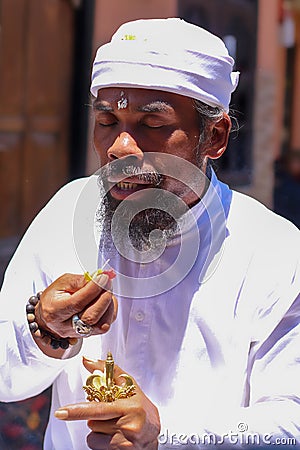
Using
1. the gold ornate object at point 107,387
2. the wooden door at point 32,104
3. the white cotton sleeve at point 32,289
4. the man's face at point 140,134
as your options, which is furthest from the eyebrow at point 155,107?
the wooden door at point 32,104

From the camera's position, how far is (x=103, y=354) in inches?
73.8

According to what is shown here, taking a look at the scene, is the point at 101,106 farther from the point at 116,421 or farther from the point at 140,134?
the point at 116,421

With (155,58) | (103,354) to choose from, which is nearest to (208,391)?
(103,354)

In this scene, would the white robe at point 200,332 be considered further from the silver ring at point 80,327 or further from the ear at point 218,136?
the silver ring at point 80,327

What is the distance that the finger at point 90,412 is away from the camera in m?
1.51

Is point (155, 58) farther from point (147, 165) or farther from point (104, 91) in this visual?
point (147, 165)

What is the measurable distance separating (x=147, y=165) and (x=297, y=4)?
9.71 meters

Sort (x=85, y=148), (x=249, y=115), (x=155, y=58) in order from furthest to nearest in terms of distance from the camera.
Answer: (x=249, y=115)
(x=85, y=148)
(x=155, y=58)

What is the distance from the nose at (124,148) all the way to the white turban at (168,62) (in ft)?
0.43

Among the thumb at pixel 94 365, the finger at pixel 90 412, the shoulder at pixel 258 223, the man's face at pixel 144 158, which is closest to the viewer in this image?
the finger at pixel 90 412

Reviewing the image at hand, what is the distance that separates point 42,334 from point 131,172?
39 cm

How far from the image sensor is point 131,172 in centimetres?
172

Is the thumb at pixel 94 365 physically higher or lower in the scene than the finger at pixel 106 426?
higher

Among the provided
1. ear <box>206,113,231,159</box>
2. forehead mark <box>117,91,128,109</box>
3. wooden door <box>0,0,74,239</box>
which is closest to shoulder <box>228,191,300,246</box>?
ear <box>206,113,231,159</box>
